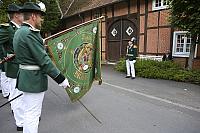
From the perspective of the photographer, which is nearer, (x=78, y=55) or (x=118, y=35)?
(x=78, y=55)

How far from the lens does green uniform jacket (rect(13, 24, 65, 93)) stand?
10.1 feet

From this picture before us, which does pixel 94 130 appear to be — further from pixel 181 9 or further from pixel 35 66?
pixel 181 9

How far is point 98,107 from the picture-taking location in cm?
578

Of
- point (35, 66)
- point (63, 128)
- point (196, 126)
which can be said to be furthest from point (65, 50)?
point (196, 126)

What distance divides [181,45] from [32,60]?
10787 mm

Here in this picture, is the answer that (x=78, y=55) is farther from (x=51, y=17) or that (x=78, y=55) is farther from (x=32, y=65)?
(x=51, y=17)

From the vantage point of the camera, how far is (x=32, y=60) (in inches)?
125

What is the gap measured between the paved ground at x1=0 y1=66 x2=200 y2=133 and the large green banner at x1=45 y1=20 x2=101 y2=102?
61 centimetres

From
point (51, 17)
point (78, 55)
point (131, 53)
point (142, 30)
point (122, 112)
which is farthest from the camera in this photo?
point (51, 17)

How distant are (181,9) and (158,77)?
292 centimetres

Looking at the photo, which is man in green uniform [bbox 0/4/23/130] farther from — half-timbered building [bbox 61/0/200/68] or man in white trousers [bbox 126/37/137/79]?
half-timbered building [bbox 61/0/200/68]

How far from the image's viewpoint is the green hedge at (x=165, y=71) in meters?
9.78

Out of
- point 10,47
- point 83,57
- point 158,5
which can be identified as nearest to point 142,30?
point 158,5

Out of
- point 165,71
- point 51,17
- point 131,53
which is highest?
point 51,17
